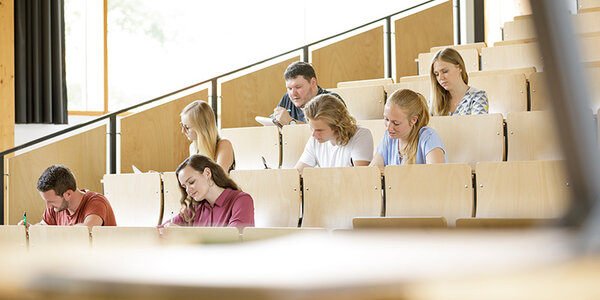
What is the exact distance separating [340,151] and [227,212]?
357mm

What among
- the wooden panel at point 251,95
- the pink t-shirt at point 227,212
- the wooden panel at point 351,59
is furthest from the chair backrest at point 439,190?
the wooden panel at point 351,59

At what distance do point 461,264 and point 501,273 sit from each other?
0.01 metres


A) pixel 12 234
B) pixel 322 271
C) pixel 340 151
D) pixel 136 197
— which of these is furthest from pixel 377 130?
pixel 322 271

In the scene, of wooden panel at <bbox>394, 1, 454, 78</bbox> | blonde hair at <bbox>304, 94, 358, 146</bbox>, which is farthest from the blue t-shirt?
wooden panel at <bbox>394, 1, 454, 78</bbox>

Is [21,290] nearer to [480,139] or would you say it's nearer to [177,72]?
[480,139]

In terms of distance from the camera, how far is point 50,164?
2.14 meters

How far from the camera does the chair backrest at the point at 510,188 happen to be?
134 centimetres

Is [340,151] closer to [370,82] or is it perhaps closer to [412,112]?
[412,112]

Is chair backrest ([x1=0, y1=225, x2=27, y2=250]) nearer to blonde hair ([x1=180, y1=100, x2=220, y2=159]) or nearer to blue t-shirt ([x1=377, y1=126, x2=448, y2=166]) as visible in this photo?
blonde hair ([x1=180, y1=100, x2=220, y2=159])

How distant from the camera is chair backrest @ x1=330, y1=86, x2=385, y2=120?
2129 millimetres

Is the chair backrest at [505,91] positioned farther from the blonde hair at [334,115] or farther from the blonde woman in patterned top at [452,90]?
the blonde hair at [334,115]

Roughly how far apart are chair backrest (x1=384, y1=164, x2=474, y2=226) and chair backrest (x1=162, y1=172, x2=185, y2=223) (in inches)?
26.1

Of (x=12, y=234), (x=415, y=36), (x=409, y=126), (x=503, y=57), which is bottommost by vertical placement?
(x=12, y=234)

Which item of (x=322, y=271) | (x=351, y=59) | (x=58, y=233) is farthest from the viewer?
(x=351, y=59)
